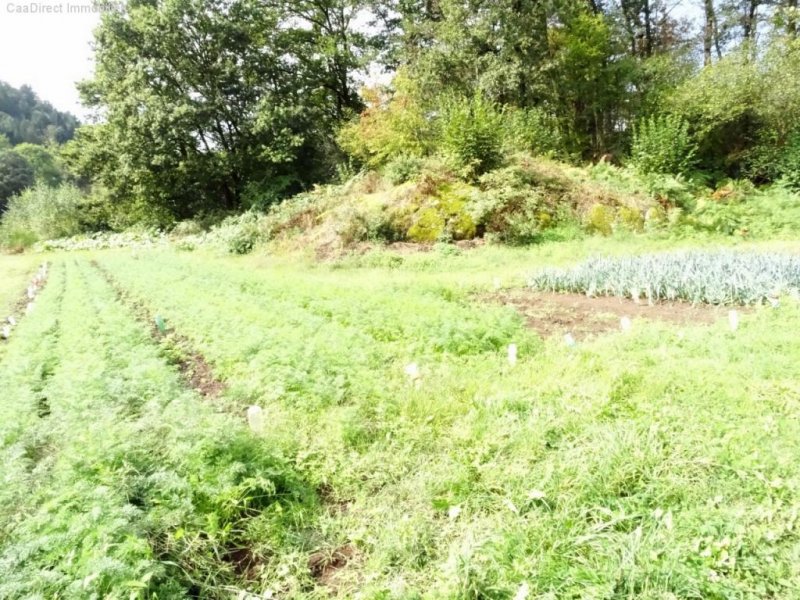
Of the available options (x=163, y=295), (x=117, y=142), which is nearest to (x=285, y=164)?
(x=117, y=142)

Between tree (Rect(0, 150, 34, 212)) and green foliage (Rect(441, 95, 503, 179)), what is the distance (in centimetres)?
5223

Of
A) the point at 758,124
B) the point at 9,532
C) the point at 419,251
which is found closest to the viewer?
the point at 9,532

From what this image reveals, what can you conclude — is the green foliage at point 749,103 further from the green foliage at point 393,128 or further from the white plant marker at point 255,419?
the white plant marker at point 255,419

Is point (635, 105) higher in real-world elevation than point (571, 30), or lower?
lower

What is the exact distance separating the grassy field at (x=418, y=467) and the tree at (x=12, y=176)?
56.8 metres

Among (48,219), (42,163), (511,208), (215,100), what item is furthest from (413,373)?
(42,163)

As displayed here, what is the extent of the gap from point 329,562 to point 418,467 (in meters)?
0.87

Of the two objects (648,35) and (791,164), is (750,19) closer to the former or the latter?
(648,35)

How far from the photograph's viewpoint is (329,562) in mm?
2539

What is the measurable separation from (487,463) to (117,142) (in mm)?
26215

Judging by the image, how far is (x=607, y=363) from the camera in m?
4.16

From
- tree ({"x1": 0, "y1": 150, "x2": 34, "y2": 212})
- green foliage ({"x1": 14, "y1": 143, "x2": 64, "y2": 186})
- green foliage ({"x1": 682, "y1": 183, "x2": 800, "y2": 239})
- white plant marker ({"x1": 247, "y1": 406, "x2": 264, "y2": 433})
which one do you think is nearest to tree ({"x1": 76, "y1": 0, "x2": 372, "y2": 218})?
green foliage ({"x1": 682, "y1": 183, "x2": 800, "y2": 239})

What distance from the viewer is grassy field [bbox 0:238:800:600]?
2178 millimetres

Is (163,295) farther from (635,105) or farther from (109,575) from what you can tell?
(635,105)
